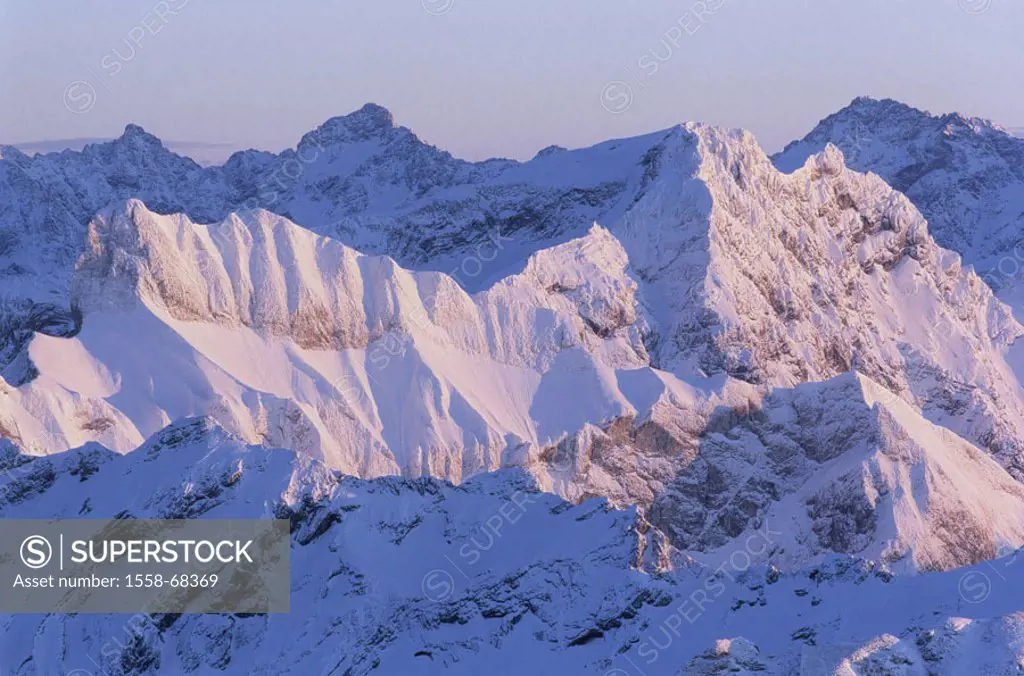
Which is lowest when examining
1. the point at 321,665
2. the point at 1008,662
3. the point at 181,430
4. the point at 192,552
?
the point at 1008,662

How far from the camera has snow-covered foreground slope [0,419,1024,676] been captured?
129m

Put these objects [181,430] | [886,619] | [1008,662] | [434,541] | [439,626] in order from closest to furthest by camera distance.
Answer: [1008,662]
[886,619]
[439,626]
[434,541]
[181,430]

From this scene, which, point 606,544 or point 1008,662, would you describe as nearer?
point 1008,662

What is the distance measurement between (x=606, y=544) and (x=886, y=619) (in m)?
23.8

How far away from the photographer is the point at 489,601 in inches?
5645

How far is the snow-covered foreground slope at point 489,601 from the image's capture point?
424 ft

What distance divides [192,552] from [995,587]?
186 ft

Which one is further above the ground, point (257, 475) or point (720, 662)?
point (257, 475)

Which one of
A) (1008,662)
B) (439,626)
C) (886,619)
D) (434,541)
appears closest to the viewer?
(1008,662)

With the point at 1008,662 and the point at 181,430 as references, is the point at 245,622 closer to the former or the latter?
the point at 181,430

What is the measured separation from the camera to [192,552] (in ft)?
494

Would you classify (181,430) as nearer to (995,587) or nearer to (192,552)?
(192,552)

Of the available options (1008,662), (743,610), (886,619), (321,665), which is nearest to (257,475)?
(321,665)

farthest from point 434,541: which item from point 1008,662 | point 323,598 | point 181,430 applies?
point 1008,662
